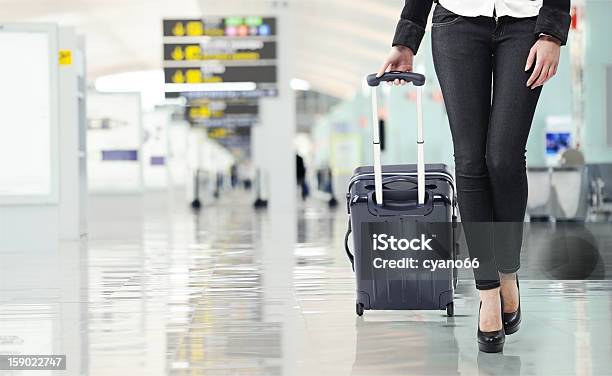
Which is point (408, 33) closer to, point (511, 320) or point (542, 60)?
point (542, 60)

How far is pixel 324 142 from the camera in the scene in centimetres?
4981

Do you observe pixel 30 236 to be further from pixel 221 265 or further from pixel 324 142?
pixel 324 142

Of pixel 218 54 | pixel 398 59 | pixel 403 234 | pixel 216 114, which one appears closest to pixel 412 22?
pixel 398 59

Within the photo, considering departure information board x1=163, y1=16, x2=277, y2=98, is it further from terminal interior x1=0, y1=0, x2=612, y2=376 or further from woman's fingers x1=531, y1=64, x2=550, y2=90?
woman's fingers x1=531, y1=64, x2=550, y2=90

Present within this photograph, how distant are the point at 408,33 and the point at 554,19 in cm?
61

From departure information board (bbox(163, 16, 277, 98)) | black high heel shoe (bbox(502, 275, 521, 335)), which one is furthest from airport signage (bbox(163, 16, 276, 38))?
black high heel shoe (bbox(502, 275, 521, 335))

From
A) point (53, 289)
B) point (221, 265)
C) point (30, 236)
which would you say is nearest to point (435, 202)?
point (53, 289)

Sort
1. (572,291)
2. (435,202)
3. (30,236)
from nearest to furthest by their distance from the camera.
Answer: (435,202) → (572,291) → (30,236)

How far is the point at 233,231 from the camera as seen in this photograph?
48.3 ft

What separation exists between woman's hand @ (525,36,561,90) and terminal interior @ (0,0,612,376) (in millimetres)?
886

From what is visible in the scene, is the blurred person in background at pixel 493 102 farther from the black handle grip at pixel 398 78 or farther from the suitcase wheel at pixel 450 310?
the suitcase wheel at pixel 450 310

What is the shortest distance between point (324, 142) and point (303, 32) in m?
17.2

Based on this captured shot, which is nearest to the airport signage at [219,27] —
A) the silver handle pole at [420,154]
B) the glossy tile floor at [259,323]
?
the glossy tile floor at [259,323]

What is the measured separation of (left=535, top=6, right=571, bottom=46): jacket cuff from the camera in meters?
3.82
